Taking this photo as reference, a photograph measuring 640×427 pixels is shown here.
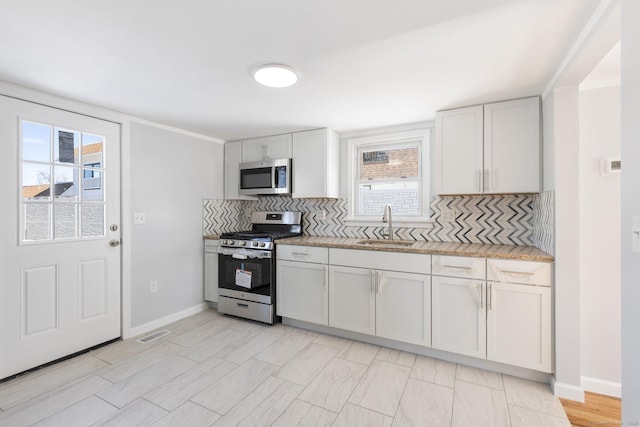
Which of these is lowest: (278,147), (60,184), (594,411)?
(594,411)

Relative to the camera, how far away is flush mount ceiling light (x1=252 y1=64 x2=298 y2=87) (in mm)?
1839

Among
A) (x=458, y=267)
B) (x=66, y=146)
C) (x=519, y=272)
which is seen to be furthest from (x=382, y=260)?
(x=66, y=146)

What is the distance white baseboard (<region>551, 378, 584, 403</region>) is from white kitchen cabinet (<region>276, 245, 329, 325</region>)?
1.73 m

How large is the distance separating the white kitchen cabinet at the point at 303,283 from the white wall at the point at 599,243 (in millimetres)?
1946

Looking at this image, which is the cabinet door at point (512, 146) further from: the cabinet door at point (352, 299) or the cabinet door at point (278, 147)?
the cabinet door at point (278, 147)

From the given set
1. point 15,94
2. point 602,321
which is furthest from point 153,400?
point 602,321

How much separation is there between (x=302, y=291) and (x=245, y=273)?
0.68m

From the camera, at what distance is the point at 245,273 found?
3.20m

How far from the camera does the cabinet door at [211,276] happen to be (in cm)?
352

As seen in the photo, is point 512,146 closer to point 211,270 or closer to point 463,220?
point 463,220

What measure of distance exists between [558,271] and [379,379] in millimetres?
1419

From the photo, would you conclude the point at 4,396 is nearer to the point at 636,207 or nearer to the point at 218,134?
the point at 218,134

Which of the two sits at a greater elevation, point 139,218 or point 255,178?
point 255,178

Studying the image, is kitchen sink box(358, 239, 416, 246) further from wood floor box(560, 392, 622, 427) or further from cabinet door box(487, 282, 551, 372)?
wood floor box(560, 392, 622, 427)
